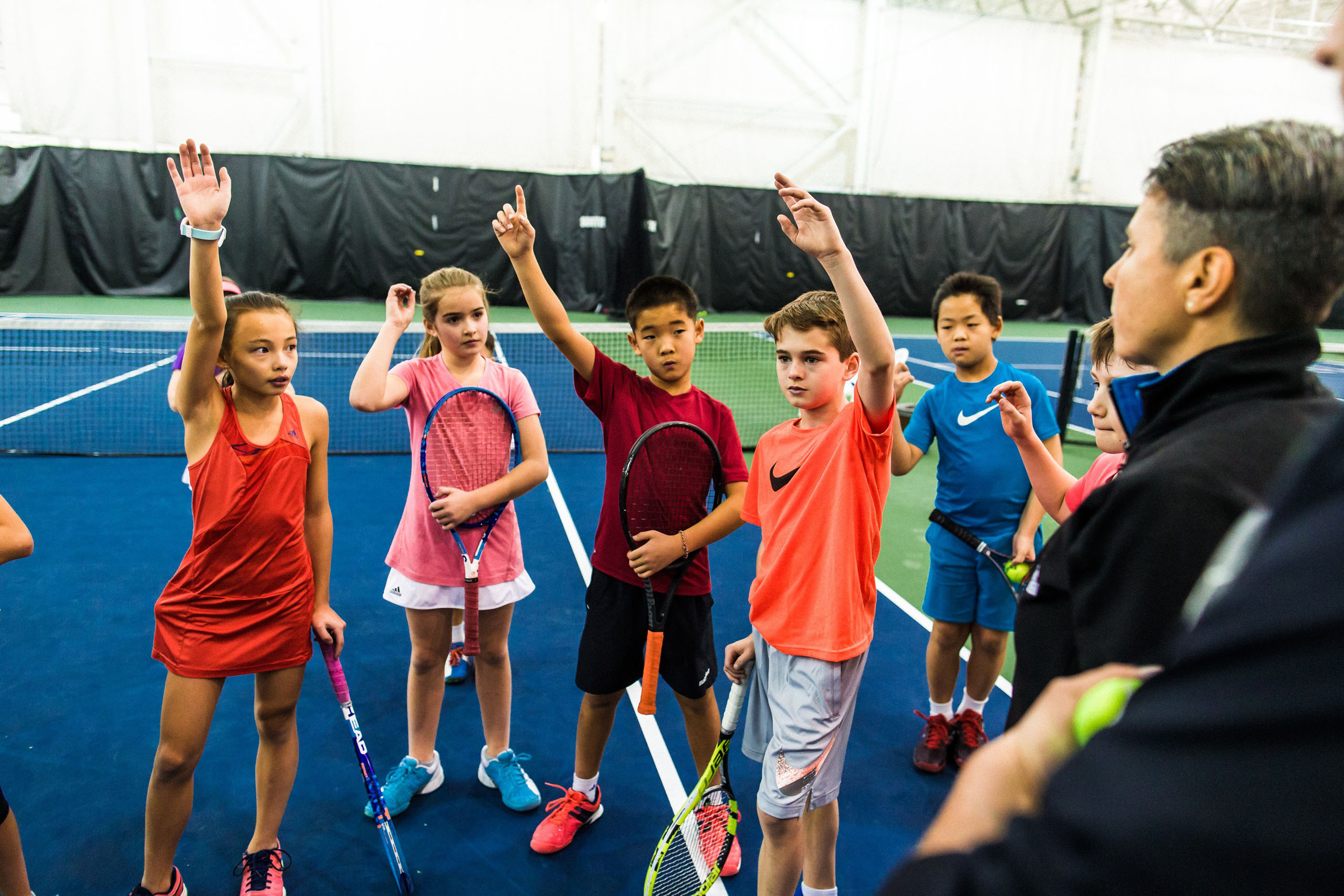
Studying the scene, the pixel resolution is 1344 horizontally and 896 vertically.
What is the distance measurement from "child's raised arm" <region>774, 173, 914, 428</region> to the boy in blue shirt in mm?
1108

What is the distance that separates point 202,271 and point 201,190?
0.21m

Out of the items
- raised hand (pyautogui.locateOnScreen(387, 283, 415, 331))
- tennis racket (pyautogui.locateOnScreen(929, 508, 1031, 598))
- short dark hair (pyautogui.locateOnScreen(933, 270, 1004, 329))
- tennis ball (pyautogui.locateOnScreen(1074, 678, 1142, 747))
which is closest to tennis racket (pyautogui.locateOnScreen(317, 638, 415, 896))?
raised hand (pyautogui.locateOnScreen(387, 283, 415, 331))

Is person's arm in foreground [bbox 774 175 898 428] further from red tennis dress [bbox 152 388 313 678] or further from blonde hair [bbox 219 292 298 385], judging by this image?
red tennis dress [bbox 152 388 313 678]

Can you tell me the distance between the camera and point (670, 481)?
2.50m

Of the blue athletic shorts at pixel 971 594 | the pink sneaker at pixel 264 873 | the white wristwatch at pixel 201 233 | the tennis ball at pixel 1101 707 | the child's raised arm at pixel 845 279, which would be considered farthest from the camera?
the blue athletic shorts at pixel 971 594

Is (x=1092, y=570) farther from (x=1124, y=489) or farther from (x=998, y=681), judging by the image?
(x=998, y=681)

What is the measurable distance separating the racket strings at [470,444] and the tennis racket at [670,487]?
58 centimetres

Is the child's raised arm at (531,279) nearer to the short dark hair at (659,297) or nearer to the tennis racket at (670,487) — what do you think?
the short dark hair at (659,297)

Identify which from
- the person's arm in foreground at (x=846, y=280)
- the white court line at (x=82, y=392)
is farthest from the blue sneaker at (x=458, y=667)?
the white court line at (x=82, y=392)

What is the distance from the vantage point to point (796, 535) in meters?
2.16

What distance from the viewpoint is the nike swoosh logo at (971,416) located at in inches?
123

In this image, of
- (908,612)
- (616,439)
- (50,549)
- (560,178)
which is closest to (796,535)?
(616,439)

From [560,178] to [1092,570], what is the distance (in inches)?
694

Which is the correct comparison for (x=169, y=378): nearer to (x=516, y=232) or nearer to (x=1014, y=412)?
(x=516, y=232)
